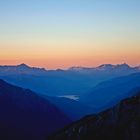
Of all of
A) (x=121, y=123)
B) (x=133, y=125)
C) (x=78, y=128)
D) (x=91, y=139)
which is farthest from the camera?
(x=78, y=128)

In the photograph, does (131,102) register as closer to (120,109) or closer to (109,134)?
(120,109)

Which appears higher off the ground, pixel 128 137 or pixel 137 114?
pixel 137 114

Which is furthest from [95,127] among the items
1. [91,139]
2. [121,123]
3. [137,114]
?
[137,114]

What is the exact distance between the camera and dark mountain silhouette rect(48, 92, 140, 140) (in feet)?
275

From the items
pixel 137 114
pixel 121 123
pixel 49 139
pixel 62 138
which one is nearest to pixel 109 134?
pixel 121 123

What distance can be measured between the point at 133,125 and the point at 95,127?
748 inches

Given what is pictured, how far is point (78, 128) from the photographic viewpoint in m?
105

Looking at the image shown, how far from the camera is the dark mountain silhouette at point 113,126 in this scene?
83750 millimetres

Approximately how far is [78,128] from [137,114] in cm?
2562

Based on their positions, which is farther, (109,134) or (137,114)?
(109,134)

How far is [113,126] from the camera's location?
92500 millimetres

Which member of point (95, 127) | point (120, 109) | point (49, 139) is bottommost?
point (49, 139)

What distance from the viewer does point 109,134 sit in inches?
3583

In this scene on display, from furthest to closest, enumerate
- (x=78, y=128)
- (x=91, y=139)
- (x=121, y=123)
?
(x=78, y=128)
(x=91, y=139)
(x=121, y=123)
